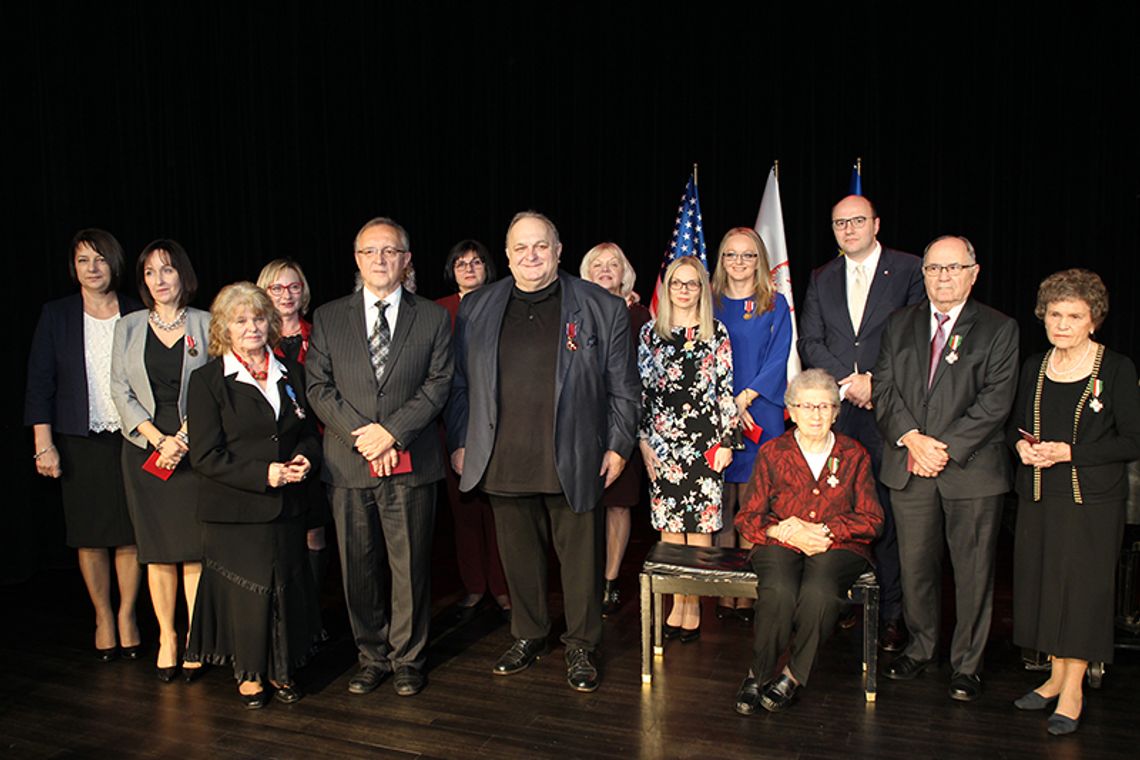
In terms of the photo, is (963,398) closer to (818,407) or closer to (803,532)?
(818,407)

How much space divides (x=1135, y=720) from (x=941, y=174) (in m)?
4.44

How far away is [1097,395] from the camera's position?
10.5 ft

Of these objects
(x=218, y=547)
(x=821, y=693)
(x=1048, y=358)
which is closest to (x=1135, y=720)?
(x=821, y=693)

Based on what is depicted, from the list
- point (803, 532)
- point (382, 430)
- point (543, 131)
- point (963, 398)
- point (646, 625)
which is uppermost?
point (543, 131)

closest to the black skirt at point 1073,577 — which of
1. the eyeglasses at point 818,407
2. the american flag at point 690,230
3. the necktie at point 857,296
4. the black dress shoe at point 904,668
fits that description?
the black dress shoe at point 904,668

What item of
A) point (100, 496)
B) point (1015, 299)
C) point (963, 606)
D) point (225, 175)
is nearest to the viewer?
point (963, 606)

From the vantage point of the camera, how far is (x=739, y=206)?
24.2ft

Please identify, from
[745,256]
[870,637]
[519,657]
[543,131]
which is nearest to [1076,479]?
[870,637]

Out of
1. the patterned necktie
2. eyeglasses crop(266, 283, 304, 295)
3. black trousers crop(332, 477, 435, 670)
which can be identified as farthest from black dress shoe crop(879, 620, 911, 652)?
eyeglasses crop(266, 283, 304, 295)

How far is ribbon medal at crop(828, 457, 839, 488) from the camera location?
3.49m

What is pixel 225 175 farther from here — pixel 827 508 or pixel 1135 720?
pixel 1135 720

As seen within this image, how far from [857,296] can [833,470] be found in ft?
3.27

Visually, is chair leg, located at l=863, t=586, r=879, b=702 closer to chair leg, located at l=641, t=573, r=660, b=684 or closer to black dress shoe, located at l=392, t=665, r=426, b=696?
chair leg, located at l=641, t=573, r=660, b=684

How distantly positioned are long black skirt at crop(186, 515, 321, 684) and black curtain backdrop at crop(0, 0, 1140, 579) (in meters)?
2.52
